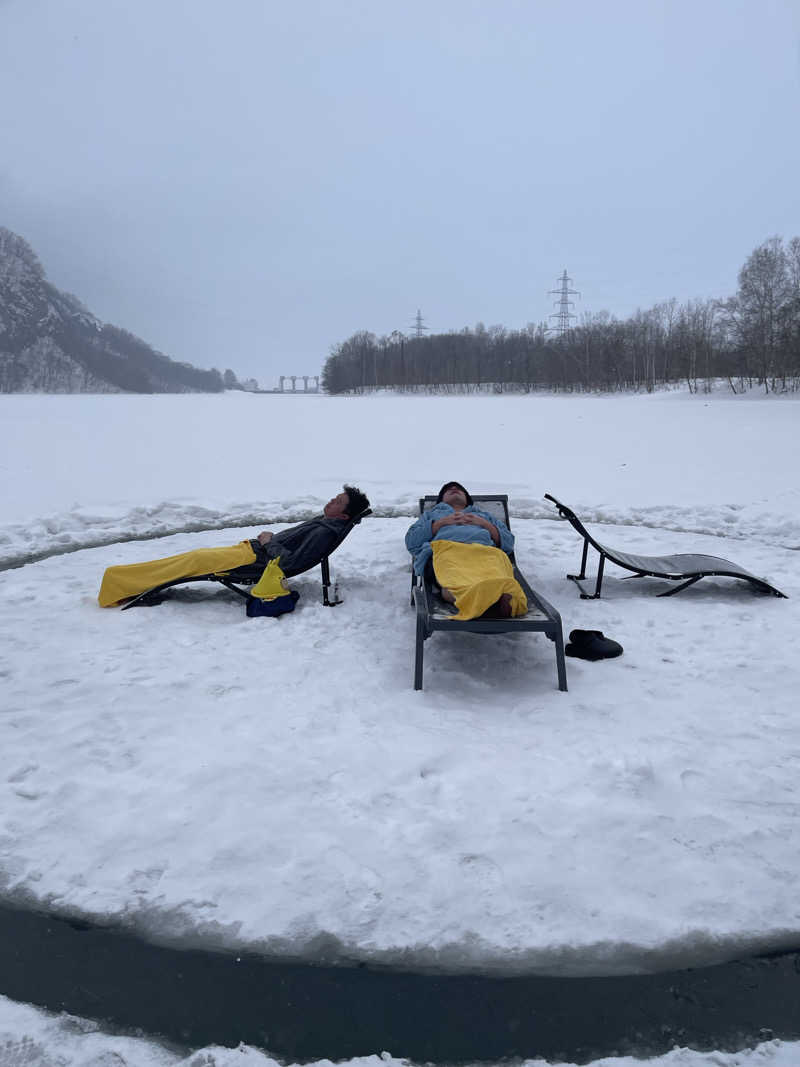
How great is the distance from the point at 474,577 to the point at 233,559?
202 centimetres

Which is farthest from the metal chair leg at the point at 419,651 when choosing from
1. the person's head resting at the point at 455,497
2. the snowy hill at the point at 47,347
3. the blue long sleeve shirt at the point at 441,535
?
the snowy hill at the point at 47,347

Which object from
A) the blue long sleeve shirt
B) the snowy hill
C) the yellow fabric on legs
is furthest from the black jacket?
the snowy hill

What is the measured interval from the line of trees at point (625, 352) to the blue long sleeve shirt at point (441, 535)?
1559 inches

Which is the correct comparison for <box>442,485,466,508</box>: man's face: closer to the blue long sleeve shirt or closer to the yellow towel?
the blue long sleeve shirt

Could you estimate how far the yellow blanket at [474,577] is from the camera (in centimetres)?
356

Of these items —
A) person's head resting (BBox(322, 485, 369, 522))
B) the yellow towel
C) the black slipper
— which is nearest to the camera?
the black slipper

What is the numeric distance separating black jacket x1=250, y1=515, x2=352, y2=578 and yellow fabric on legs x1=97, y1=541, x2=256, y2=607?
0.91 feet

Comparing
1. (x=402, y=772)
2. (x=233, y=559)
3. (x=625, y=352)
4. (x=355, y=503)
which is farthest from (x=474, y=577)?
(x=625, y=352)

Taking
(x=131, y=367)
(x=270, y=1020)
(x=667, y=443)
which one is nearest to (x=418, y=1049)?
(x=270, y=1020)

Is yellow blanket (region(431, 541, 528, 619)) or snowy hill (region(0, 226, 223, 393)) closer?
yellow blanket (region(431, 541, 528, 619))

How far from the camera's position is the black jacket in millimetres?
5195

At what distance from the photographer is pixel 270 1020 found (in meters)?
1.86

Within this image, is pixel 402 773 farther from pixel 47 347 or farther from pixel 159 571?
pixel 47 347

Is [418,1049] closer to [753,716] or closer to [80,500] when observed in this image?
[753,716]
